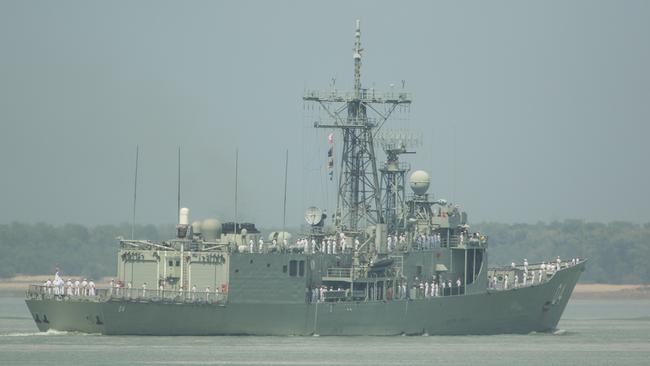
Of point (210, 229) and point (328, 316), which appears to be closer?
point (328, 316)

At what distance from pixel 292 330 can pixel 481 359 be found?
9.78 meters

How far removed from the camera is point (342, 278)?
73.0m

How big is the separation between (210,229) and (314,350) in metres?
8.99

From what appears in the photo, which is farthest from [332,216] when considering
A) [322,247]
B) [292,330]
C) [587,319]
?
[587,319]

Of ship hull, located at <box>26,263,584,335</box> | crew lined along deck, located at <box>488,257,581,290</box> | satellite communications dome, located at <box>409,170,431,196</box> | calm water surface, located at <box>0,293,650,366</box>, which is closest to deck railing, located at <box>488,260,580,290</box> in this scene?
crew lined along deck, located at <box>488,257,581,290</box>

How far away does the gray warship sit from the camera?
6894cm

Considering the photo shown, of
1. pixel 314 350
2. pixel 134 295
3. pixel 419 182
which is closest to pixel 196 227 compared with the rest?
pixel 134 295

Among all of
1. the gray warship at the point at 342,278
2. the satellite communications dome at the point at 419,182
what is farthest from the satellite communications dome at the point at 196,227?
the satellite communications dome at the point at 419,182

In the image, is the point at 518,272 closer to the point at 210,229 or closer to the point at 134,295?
the point at 210,229

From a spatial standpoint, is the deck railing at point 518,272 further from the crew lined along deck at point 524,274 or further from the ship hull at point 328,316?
the ship hull at point 328,316

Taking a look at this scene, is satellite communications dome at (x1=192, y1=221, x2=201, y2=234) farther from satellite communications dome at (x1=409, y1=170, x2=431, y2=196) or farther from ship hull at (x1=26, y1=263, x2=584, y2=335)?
satellite communications dome at (x1=409, y1=170, x2=431, y2=196)

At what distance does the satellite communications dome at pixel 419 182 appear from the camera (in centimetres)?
8012

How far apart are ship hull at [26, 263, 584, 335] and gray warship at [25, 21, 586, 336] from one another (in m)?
0.05

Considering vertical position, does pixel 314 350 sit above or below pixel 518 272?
below
